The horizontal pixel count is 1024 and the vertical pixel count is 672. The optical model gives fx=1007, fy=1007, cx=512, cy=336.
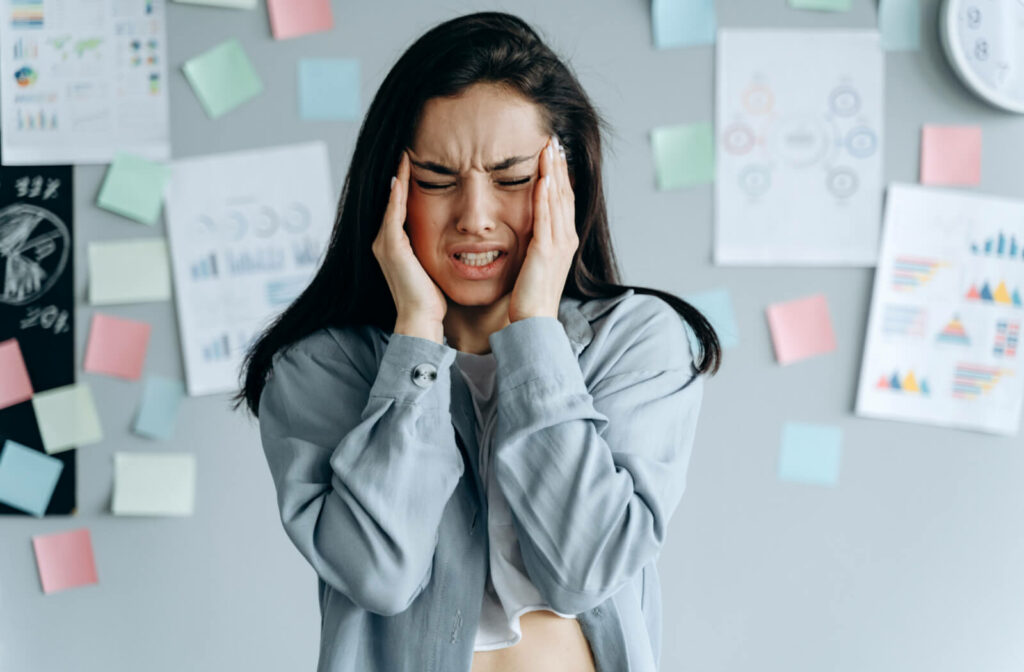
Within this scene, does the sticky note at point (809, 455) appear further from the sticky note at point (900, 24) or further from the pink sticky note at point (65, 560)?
the pink sticky note at point (65, 560)

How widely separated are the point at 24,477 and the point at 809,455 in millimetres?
1492

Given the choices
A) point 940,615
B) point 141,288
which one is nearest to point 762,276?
point 940,615

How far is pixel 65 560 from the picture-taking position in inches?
74.5

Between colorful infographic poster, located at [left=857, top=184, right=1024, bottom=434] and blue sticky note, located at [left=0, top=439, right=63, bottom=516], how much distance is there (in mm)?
1547

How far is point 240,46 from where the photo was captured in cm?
190

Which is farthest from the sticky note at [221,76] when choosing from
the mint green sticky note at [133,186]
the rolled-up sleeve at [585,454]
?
the rolled-up sleeve at [585,454]

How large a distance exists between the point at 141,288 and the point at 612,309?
3.92 feet

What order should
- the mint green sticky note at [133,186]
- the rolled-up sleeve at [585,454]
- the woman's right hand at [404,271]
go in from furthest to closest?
the mint green sticky note at [133,186], the woman's right hand at [404,271], the rolled-up sleeve at [585,454]

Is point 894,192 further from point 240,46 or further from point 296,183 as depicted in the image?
point 240,46

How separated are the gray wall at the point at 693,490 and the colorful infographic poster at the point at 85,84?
0.04 metres

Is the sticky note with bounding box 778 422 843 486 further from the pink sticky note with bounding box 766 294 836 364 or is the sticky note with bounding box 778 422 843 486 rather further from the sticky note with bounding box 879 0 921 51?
the sticky note with bounding box 879 0 921 51

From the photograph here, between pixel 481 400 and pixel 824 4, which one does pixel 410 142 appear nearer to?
pixel 481 400

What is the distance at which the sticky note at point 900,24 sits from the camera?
192 centimetres

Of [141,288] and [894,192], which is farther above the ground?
[894,192]
